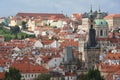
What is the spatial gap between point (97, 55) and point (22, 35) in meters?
59.0

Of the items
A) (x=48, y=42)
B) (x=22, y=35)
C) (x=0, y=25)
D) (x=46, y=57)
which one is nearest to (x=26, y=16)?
(x=0, y=25)

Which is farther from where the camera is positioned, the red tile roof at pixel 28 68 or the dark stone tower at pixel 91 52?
the dark stone tower at pixel 91 52

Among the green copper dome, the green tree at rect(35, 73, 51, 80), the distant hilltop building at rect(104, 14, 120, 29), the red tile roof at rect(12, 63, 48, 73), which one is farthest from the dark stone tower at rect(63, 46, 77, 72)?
the distant hilltop building at rect(104, 14, 120, 29)

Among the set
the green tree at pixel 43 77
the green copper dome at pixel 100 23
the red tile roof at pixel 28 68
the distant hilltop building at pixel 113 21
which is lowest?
the distant hilltop building at pixel 113 21

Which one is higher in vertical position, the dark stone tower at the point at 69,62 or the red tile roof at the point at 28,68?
the red tile roof at the point at 28,68

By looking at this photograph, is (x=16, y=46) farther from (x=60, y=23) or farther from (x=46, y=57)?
(x=60, y=23)

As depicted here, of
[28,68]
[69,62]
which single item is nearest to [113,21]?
[69,62]

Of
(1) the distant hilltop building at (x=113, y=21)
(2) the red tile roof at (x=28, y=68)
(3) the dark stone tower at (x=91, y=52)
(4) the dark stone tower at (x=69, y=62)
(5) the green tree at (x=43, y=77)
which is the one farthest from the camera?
(1) the distant hilltop building at (x=113, y=21)

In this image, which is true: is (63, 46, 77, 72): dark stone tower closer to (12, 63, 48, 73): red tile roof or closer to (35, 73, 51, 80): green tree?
(12, 63, 48, 73): red tile roof

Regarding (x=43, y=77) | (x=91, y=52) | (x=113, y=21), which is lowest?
(x=113, y=21)

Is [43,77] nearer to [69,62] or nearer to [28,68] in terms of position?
[28,68]

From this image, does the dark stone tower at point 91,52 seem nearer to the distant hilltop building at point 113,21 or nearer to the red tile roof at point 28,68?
the red tile roof at point 28,68

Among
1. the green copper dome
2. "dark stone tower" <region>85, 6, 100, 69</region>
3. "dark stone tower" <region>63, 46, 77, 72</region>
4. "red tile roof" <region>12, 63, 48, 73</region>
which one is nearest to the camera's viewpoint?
"red tile roof" <region>12, 63, 48, 73</region>

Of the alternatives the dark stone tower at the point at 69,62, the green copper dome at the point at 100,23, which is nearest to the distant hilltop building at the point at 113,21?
the green copper dome at the point at 100,23
